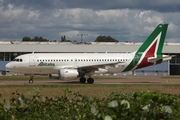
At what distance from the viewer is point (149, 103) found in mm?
7500

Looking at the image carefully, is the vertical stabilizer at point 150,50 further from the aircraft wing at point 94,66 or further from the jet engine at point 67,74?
the jet engine at point 67,74

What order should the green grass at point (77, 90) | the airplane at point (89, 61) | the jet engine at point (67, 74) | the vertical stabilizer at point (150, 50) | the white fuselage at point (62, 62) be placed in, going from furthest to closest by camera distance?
the vertical stabilizer at point (150, 50) → the white fuselage at point (62, 62) → the airplane at point (89, 61) → the jet engine at point (67, 74) → the green grass at point (77, 90)

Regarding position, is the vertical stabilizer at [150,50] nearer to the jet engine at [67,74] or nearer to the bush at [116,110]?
the jet engine at [67,74]

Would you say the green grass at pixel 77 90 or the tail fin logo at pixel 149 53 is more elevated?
the tail fin logo at pixel 149 53

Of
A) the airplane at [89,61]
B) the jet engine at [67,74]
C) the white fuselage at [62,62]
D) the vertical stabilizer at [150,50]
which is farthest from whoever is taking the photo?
the vertical stabilizer at [150,50]

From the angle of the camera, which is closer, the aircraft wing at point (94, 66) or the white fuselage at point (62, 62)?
the aircraft wing at point (94, 66)

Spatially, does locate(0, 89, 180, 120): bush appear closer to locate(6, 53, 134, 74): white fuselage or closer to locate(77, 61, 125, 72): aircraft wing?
locate(77, 61, 125, 72): aircraft wing

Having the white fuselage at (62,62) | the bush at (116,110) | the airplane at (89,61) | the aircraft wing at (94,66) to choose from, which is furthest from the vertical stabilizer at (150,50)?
the bush at (116,110)

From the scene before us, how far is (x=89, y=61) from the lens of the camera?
42344 millimetres

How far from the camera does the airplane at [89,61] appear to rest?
40469 millimetres

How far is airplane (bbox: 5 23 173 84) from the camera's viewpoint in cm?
4047

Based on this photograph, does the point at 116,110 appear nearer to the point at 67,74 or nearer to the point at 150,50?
the point at 67,74

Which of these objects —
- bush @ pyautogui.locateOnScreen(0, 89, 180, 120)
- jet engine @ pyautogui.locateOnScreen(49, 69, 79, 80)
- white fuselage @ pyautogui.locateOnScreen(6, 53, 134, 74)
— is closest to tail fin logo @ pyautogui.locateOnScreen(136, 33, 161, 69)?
white fuselage @ pyautogui.locateOnScreen(6, 53, 134, 74)

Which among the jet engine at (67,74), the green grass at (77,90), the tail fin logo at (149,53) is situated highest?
the tail fin logo at (149,53)
